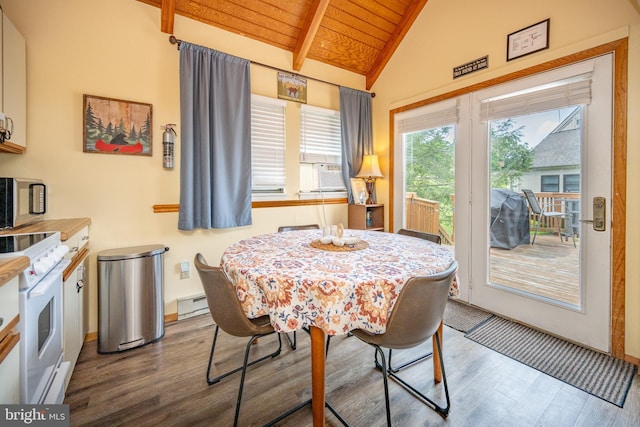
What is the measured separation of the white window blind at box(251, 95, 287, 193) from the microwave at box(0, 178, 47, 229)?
1682 mm

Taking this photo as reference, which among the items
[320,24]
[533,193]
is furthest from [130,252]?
[533,193]

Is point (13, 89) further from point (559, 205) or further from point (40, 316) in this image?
point (559, 205)

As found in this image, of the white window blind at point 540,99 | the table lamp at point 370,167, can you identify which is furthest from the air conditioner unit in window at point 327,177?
the white window blind at point 540,99

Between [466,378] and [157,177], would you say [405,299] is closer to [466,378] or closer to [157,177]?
[466,378]

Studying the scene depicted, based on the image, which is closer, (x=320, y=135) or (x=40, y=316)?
(x=40, y=316)

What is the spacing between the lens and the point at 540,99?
2.34 m

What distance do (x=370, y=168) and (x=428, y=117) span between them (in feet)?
2.88

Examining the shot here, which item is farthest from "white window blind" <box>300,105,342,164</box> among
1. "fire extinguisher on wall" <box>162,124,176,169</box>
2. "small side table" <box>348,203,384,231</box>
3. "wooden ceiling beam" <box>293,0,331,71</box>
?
"fire extinguisher on wall" <box>162,124,176,169</box>

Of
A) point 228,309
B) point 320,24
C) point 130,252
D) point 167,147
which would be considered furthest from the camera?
point 320,24

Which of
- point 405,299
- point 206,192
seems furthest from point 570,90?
point 206,192

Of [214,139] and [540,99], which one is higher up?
[540,99]

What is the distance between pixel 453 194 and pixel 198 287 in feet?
9.34

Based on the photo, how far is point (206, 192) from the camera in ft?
8.62

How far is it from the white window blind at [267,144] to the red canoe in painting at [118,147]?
3.48 feet
